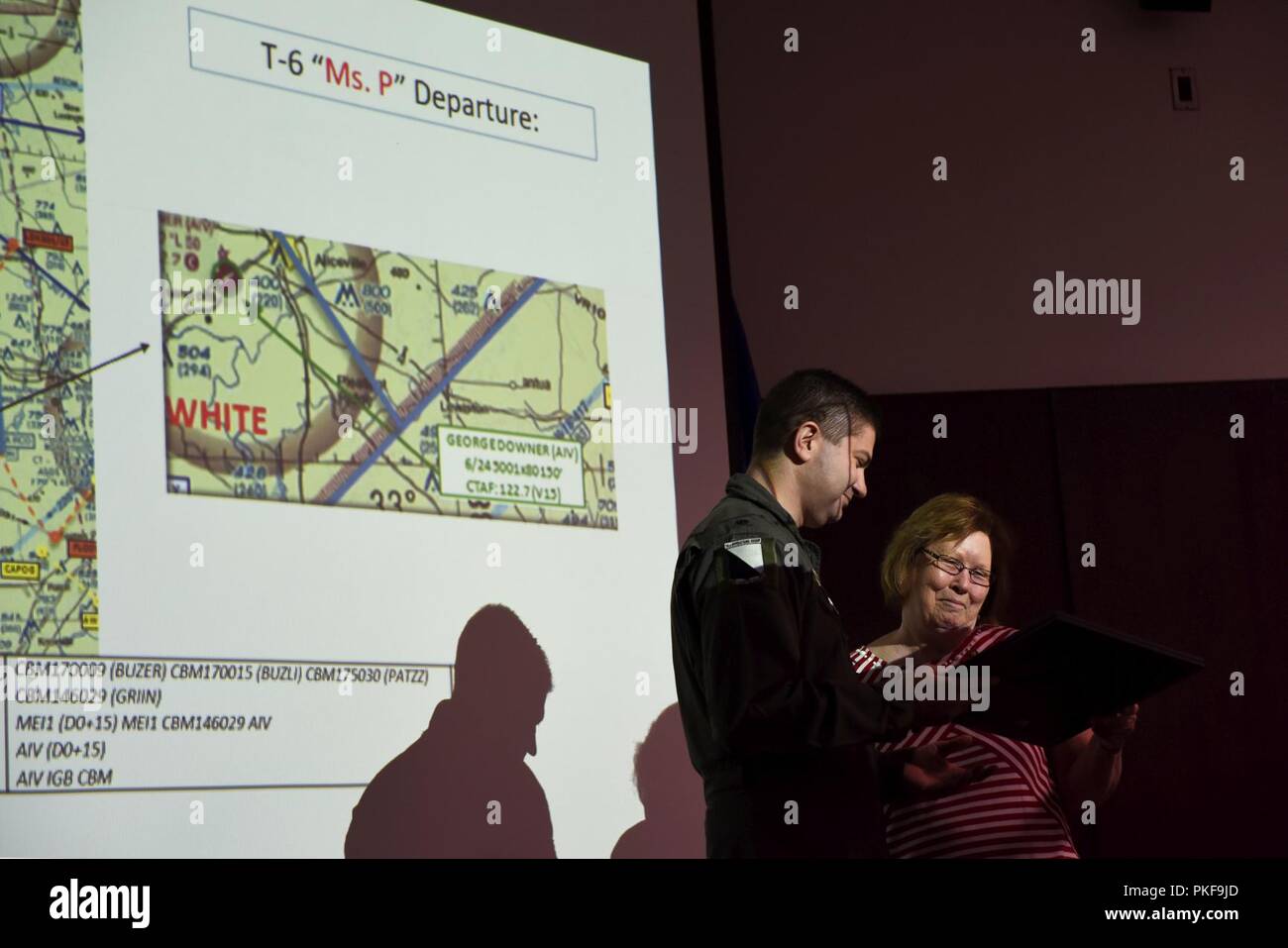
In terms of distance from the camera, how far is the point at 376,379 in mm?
2543

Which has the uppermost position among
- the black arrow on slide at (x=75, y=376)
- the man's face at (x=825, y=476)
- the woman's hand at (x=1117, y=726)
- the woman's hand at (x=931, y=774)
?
the black arrow on slide at (x=75, y=376)

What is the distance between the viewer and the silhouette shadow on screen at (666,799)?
2721mm

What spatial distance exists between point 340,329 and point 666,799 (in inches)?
39.6

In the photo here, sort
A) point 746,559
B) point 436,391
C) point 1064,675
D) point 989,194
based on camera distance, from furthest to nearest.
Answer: point 989,194 → point 436,391 → point 746,559 → point 1064,675

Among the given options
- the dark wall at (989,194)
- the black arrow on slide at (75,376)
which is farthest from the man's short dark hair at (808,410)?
the dark wall at (989,194)

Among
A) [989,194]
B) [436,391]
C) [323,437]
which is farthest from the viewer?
[989,194]

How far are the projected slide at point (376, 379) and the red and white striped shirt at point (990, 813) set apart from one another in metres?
0.79

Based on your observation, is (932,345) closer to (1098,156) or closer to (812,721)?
(1098,156)

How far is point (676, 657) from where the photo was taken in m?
2.13

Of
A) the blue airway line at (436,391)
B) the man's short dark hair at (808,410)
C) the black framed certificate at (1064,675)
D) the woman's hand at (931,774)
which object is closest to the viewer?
the black framed certificate at (1064,675)

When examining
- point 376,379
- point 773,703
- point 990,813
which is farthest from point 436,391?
point 990,813

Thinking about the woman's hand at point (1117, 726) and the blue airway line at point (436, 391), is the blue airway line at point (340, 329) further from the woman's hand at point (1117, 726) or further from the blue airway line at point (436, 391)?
the woman's hand at point (1117, 726)

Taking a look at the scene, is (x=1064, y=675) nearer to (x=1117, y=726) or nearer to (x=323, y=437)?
(x=1117, y=726)
